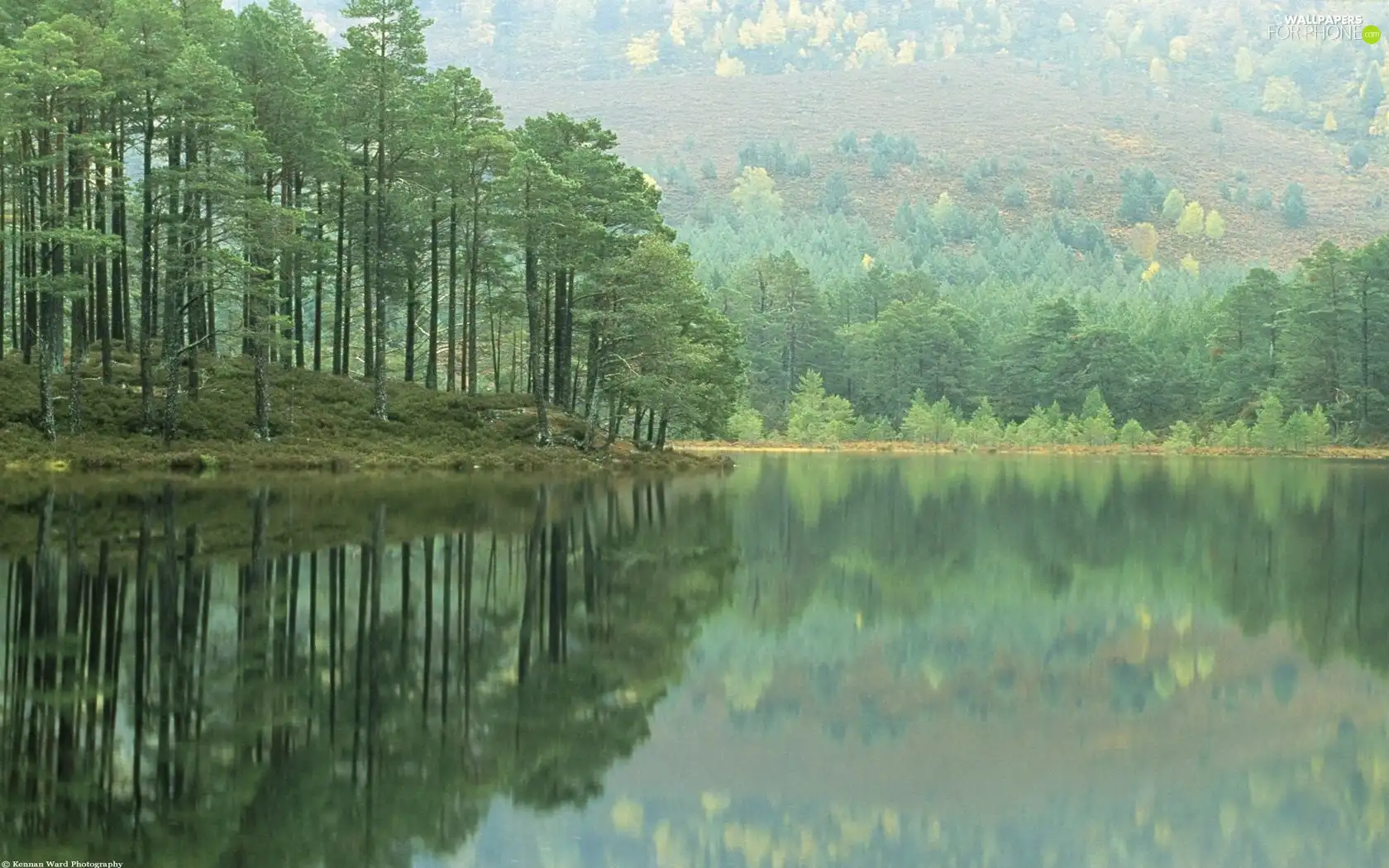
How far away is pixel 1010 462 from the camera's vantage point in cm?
7244

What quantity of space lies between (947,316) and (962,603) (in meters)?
101

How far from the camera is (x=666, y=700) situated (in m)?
11.0

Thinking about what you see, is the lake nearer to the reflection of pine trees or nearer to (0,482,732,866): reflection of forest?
(0,482,732,866): reflection of forest

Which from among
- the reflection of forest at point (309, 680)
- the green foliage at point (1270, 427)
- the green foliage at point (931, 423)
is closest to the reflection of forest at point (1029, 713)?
the reflection of forest at point (309, 680)

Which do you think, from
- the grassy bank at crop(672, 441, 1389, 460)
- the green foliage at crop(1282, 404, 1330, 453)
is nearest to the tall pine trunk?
the grassy bank at crop(672, 441, 1389, 460)

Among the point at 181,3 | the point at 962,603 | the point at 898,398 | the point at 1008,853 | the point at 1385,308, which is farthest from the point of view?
the point at 898,398

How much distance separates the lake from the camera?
7.75 m

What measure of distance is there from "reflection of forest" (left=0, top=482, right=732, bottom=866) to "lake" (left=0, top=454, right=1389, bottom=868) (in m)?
0.04

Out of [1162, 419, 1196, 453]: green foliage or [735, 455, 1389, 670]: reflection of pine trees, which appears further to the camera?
[1162, 419, 1196, 453]: green foliage

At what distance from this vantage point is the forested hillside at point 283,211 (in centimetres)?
3597

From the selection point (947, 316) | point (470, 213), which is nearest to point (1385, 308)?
point (947, 316)

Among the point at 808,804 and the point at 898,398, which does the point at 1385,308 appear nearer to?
the point at 898,398

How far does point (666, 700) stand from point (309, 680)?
9.58ft

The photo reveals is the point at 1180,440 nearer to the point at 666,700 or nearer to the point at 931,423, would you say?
A: the point at 931,423
